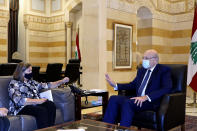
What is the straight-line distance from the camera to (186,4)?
816 cm

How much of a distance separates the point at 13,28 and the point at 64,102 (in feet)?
27.7

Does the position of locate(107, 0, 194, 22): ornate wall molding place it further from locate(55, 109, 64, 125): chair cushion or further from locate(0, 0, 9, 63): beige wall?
locate(0, 0, 9, 63): beige wall

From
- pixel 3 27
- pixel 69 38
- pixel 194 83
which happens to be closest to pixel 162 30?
pixel 194 83

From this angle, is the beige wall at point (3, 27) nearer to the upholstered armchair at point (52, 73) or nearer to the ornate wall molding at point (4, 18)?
the ornate wall molding at point (4, 18)

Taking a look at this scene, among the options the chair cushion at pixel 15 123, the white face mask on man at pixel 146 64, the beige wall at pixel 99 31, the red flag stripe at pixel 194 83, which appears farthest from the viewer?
the beige wall at pixel 99 31

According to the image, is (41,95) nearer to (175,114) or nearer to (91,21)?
(175,114)

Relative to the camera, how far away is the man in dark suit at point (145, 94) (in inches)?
138

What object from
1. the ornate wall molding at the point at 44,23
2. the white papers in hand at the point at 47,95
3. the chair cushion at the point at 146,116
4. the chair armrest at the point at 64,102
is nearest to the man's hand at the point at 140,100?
the chair cushion at the point at 146,116

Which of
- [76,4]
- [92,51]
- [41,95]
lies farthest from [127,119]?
[76,4]

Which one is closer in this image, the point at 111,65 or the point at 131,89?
the point at 131,89

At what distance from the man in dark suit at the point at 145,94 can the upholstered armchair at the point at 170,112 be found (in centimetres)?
14

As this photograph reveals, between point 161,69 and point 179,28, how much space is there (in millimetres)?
5179

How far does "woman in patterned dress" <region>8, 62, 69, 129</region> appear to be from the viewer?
3354 mm

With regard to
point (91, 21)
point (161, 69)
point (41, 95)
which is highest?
point (91, 21)
